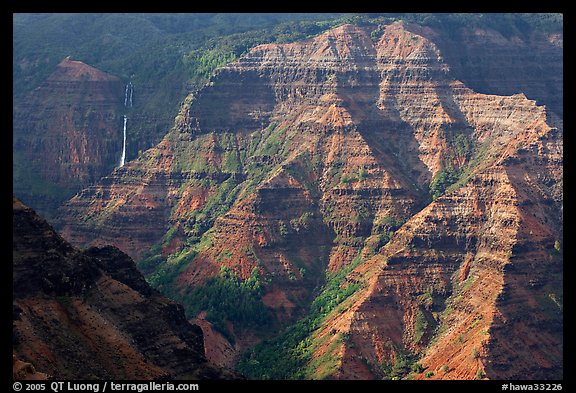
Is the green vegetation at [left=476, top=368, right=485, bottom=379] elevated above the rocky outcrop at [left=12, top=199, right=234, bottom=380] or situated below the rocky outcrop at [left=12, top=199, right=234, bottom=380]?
below

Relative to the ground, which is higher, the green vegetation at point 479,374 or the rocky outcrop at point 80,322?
the rocky outcrop at point 80,322

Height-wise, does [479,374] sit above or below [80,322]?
below

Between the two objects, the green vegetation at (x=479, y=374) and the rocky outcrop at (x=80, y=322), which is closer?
the rocky outcrop at (x=80, y=322)

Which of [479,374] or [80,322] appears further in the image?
[479,374]

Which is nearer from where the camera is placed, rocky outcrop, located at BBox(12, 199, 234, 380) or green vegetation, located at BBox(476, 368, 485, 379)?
rocky outcrop, located at BBox(12, 199, 234, 380)
